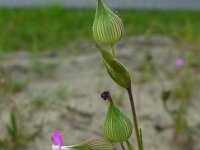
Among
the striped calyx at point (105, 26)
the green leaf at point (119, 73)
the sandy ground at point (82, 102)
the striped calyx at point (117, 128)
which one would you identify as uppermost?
the striped calyx at point (105, 26)

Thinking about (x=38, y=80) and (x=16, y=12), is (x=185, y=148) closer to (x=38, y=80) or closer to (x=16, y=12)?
(x=38, y=80)

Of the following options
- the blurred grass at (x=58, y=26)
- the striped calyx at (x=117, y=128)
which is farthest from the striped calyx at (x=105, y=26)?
the blurred grass at (x=58, y=26)

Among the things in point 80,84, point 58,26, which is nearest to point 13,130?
point 80,84

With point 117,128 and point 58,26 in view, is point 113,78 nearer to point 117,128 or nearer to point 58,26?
point 117,128

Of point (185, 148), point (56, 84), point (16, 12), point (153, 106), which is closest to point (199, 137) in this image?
point (185, 148)

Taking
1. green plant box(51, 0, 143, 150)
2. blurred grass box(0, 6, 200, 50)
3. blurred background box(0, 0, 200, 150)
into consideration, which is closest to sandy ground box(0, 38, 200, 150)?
blurred background box(0, 0, 200, 150)

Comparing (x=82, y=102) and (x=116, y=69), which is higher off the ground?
(x=116, y=69)

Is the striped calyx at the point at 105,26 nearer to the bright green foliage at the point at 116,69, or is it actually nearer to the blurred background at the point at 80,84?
the bright green foliage at the point at 116,69

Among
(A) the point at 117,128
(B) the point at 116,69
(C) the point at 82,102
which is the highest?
(B) the point at 116,69
